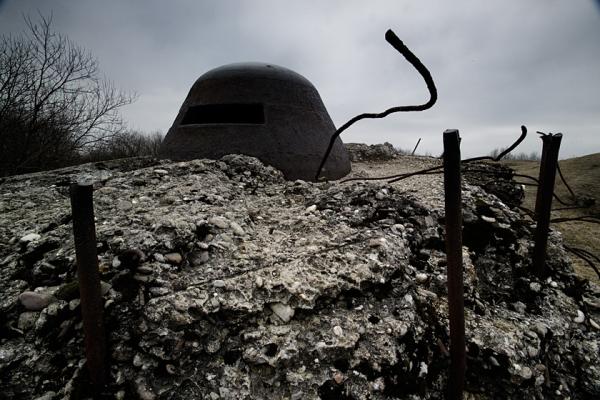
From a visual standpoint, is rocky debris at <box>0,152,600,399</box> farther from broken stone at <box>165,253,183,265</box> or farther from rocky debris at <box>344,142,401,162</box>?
rocky debris at <box>344,142,401,162</box>

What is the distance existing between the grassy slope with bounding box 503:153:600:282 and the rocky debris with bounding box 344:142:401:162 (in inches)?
136

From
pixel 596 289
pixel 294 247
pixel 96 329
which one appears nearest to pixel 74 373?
pixel 96 329

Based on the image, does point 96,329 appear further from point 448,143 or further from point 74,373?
point 448,143

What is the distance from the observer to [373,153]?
20.7 feet

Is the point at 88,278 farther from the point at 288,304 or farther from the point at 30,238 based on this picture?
the point at 30,238

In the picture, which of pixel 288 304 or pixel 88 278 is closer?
pixel 88 278

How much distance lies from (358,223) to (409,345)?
0.84 meters

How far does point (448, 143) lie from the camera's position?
1.13 metres

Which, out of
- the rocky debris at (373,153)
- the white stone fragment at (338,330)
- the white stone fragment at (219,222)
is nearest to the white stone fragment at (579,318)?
the white stone fragment at (338,330)

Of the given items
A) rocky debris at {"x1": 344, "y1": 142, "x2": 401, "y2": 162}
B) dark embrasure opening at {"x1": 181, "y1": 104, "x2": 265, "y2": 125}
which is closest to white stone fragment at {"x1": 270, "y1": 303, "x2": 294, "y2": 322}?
dark embrasure opening at {"x1": 181, "y1": 104, "x2": 265, "y2": 125}

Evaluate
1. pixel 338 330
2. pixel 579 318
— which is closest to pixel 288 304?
pixel 338 330

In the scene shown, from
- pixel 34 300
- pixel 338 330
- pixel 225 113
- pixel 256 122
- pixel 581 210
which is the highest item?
pixel 225 113

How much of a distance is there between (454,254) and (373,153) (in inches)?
211

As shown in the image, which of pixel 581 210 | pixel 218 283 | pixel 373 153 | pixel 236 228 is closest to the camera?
pixel 218 283
